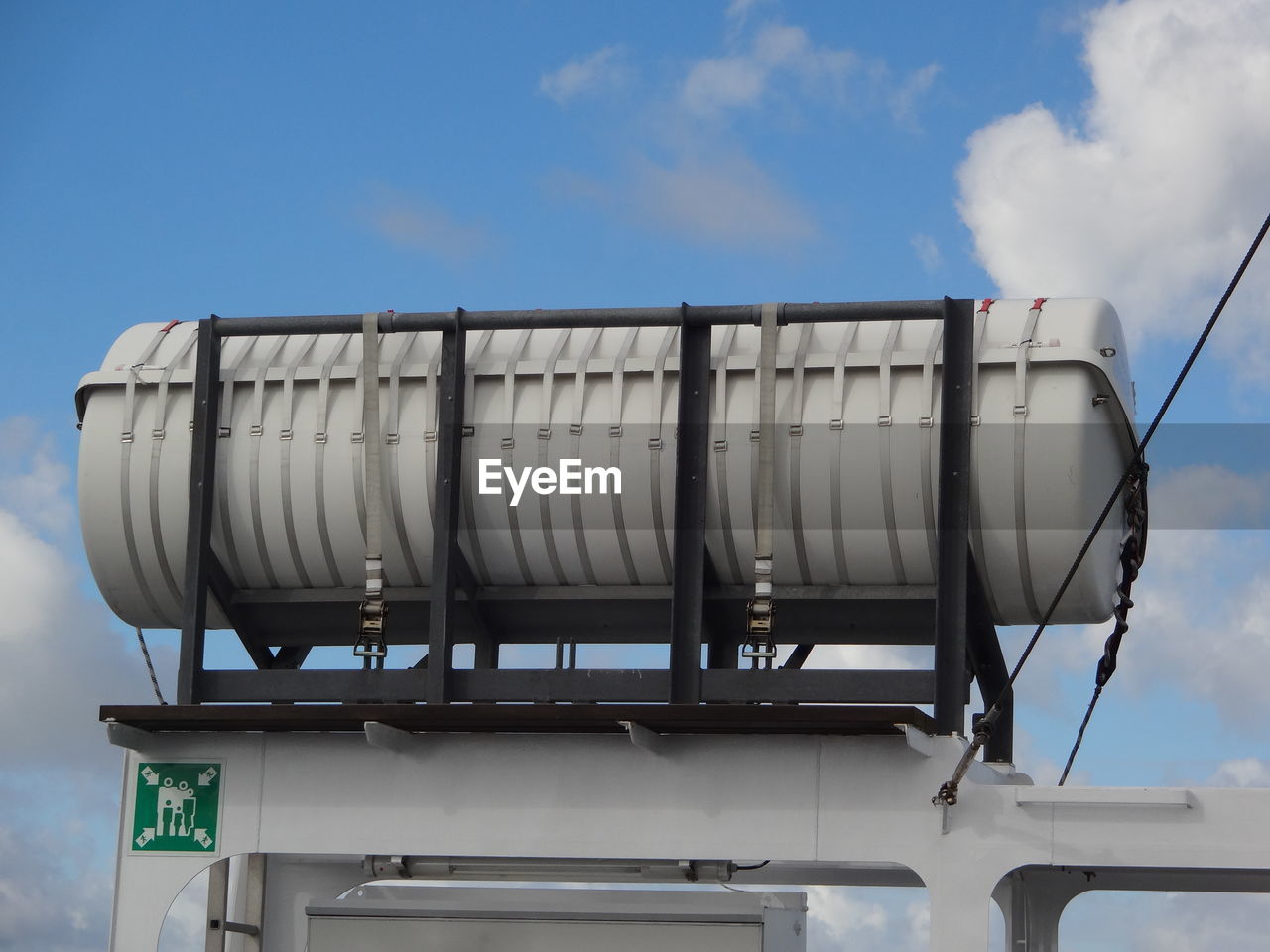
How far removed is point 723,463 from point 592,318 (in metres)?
1.24

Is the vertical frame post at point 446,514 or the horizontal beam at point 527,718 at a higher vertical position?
the vertical frame post at point 446,514

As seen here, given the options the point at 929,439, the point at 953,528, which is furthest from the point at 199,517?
the point at 953,528

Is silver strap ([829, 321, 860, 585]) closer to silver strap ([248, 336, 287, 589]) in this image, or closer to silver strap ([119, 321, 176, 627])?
silver strap ([248, 336, 287, 589])

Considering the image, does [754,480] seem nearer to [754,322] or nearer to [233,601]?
[754,322]

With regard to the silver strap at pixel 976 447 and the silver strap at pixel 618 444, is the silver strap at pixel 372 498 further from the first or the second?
the silver strap at pixel 976 447

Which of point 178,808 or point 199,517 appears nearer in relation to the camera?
point 178,808

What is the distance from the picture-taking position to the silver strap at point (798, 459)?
38.5 ft

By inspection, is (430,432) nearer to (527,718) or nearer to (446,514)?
(446,514)

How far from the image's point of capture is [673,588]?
1180 cm

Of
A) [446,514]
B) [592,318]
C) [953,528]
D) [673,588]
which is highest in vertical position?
[592,318]

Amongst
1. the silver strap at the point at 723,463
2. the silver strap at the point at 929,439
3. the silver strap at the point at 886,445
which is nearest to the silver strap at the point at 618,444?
the silver strap at the point at 723,463

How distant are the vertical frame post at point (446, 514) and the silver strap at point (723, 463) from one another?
1.67m

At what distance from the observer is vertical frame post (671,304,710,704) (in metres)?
11.7

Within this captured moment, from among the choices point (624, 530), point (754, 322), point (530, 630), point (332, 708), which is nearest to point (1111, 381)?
point (754, 322)
